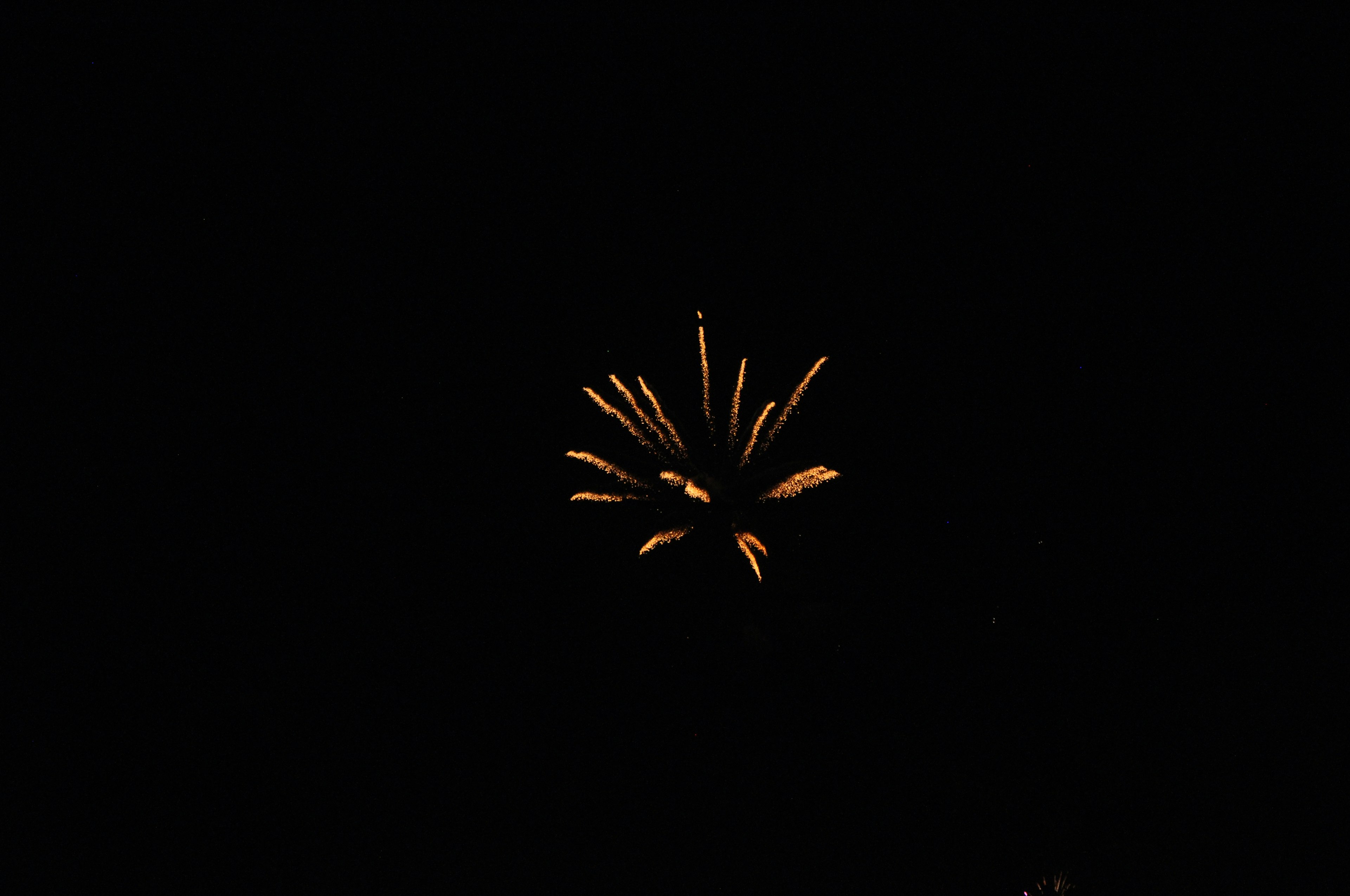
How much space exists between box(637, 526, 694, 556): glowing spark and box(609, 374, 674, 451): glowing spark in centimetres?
63

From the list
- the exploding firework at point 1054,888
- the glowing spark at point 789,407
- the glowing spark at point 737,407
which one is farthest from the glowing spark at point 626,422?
the exploding firework at point 1054,888

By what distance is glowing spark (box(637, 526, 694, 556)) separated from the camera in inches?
178

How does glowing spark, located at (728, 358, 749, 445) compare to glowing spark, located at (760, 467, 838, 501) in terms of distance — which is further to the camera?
glowing spark, located at (728, 358, 749, 445)

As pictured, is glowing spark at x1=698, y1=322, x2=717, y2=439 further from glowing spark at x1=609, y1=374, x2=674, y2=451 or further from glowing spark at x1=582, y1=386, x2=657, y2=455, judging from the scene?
glowing spark at x1=582, y1=386, x2=657, y2=455

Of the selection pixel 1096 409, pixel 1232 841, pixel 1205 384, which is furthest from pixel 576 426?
pixel 1232 841

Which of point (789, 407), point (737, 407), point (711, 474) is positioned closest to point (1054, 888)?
point (711, 474)

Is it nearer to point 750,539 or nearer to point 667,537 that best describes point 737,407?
point 750,539

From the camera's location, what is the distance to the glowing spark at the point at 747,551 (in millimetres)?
4594

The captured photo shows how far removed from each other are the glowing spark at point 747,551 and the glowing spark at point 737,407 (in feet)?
2.38

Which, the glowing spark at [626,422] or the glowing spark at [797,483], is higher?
the glowing spark at [626,422]

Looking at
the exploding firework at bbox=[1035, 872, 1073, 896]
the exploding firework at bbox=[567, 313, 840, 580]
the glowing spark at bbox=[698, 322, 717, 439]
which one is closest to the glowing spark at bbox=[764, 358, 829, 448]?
the exploding firework at bbox=[567, 313, 840, 580]

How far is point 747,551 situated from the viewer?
181 inches

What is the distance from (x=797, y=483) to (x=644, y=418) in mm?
1272

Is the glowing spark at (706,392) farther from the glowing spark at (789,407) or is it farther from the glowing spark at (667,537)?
the glowing spark at (667,537)
